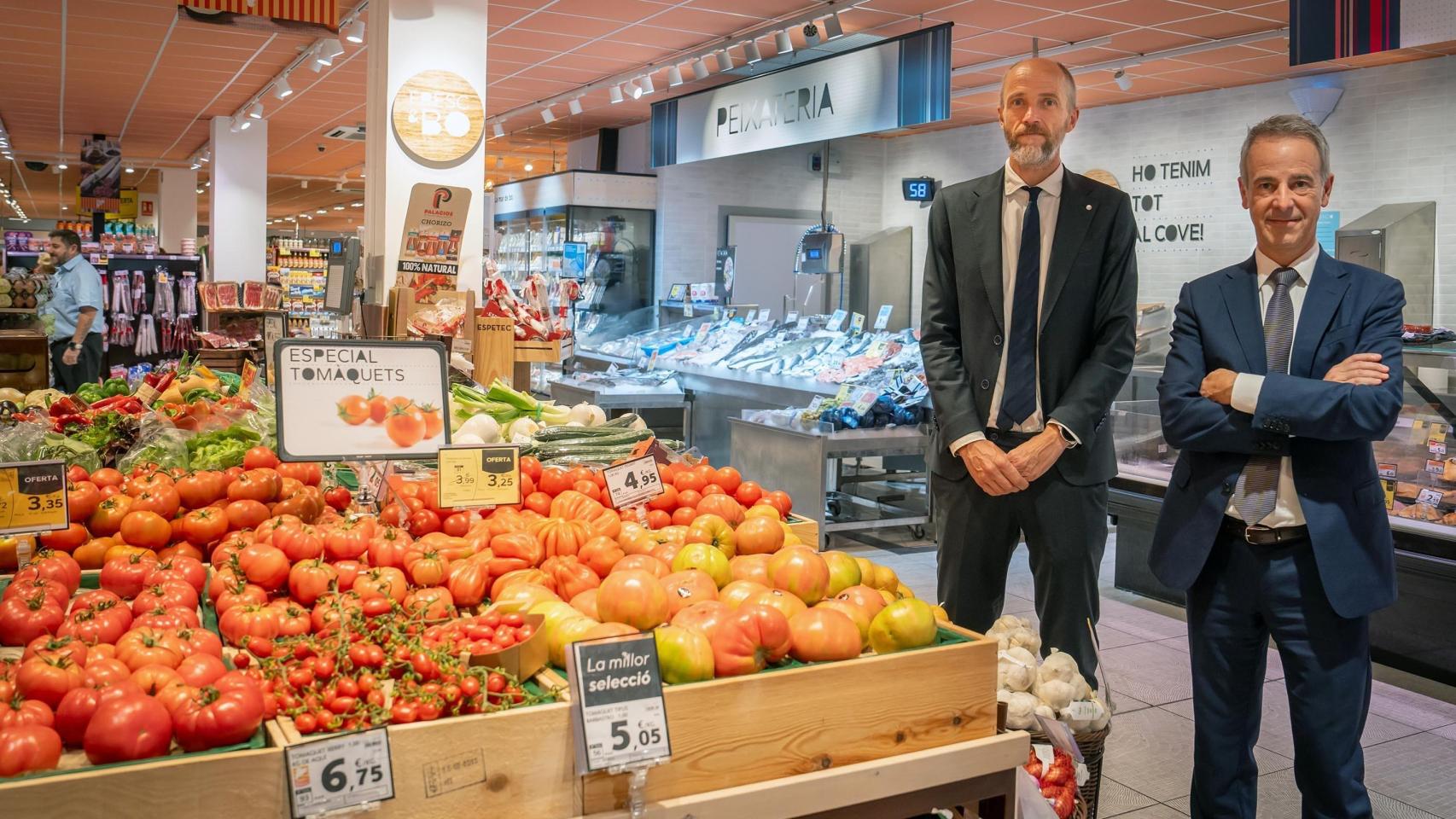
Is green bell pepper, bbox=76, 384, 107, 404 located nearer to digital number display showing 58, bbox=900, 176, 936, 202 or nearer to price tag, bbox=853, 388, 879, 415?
price tag, bbox=853, 388, 879, 415

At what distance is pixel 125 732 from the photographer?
141 cm

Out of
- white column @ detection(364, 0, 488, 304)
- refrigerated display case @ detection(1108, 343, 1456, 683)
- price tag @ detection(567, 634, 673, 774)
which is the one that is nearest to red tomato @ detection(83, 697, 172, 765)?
price tag @ detection(567, 634, 673, 774)

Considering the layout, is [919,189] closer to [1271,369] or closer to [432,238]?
[432,238]

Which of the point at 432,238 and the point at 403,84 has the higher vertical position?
the point at 403,84

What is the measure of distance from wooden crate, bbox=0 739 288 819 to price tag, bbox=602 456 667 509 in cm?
125

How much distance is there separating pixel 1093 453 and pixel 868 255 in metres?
11.0

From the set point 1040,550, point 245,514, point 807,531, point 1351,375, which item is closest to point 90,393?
point 245,514

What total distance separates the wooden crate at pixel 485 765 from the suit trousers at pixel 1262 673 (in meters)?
1.57

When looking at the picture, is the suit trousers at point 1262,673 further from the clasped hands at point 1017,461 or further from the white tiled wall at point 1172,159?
the white tiled wall at point 1172,159

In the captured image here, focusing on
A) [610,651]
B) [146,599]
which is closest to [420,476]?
[146,599]

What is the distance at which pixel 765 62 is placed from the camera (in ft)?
32.9

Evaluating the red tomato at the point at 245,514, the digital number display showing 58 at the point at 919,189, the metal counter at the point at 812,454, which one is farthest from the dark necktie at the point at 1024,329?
the digital number display showing 58 at the point at 919,189

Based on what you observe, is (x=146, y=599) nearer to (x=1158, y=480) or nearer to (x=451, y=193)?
(x=451, y=193)

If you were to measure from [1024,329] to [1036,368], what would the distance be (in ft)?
0.32
